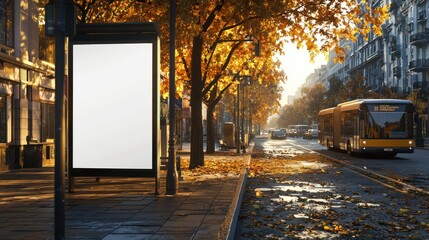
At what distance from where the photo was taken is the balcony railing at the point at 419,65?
66.4 meters

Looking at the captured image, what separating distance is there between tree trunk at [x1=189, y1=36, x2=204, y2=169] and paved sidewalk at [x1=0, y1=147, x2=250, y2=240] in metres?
5.65

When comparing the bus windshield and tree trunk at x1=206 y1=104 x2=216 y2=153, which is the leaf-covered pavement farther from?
tree trunk at x1=206 y1=104 x2=216 y2=153

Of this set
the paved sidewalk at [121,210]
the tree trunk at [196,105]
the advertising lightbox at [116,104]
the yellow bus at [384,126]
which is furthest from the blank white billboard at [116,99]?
the yellow bus at [384,126]

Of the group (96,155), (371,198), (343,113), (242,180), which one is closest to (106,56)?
(96,155)

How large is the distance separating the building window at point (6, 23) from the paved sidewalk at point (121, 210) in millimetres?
6850

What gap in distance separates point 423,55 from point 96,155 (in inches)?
2546

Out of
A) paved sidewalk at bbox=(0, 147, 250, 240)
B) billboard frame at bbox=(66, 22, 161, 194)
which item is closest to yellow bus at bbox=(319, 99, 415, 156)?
paved sidewalk at bbox=(0, 147, 250, 240)

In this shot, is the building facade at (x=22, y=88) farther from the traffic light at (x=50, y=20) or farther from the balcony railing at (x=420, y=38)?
the balcony railing at (x=420, y=38)

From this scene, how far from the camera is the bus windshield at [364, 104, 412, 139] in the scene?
26734 millimetres

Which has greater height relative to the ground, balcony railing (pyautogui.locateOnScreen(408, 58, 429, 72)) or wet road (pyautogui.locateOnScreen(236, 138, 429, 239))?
balcony railing (pyautogui.locateOnScreen(408, 58, 429, 72))

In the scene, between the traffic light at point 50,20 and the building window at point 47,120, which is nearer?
the traffic light at point 50,20

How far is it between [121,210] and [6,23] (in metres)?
12.8

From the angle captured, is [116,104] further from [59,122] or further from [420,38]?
[420,38]

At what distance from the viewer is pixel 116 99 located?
11.5 meters
